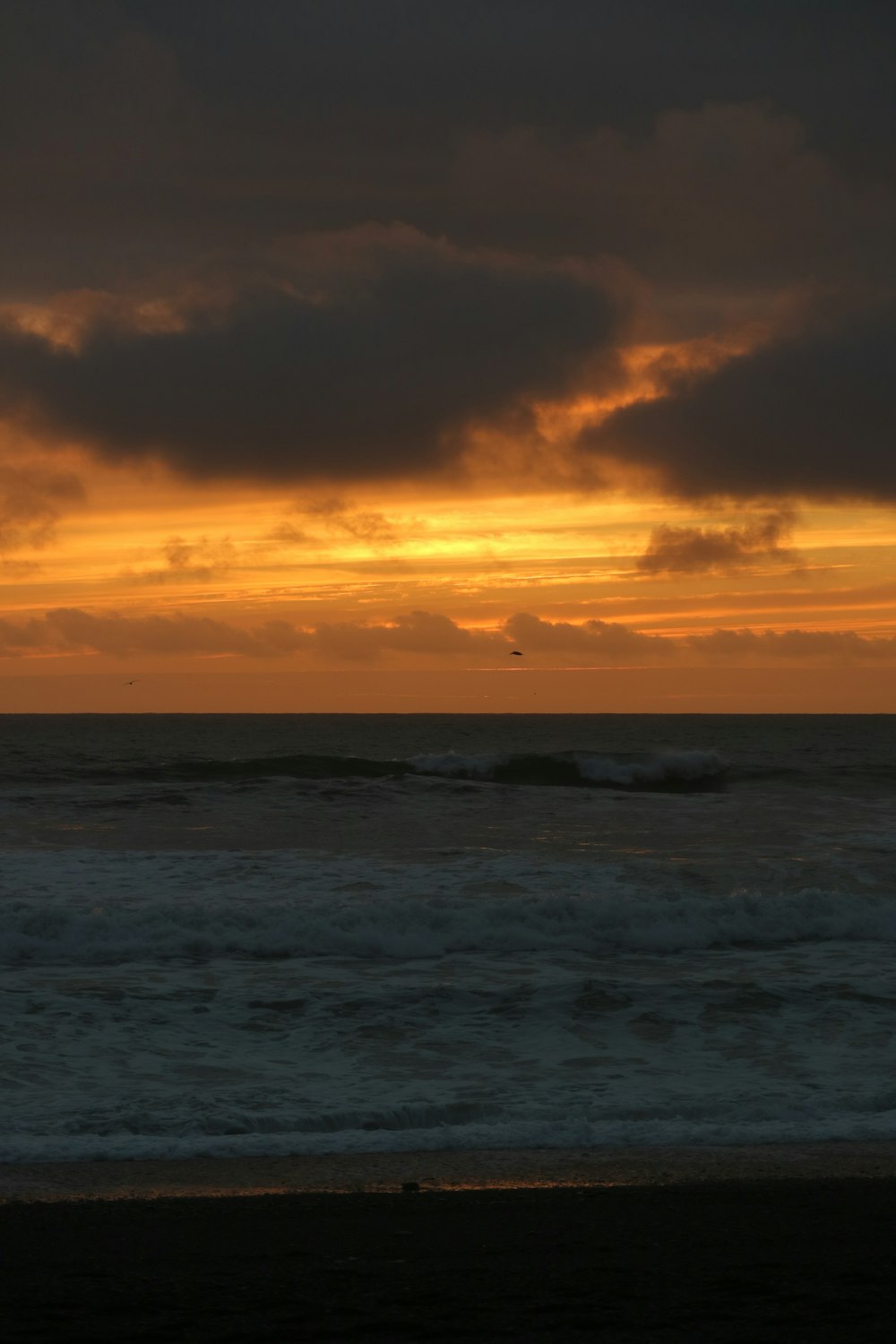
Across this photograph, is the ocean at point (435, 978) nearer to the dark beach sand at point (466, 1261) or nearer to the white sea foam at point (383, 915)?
the white sea foam at point (383, 915)

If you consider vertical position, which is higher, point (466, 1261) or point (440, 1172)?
point (466, 1261)

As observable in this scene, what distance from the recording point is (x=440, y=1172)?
6.24 m

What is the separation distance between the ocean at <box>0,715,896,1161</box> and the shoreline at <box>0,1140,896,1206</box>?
20cm

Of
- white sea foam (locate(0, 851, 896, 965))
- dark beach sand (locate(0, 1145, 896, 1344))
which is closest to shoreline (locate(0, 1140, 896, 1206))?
dark beach sand (locate(0, 1145, 896, 1344))

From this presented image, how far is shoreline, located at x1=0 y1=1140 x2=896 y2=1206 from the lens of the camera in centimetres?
590

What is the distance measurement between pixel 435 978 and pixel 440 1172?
17.2ft

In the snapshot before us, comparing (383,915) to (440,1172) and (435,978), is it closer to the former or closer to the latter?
(435,978)

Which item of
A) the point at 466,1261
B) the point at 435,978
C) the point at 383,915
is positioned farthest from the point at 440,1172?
the point at 383,915

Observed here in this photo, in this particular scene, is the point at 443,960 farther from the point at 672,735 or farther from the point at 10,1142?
the point at 672,735

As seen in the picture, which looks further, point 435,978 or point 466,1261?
point 435,978

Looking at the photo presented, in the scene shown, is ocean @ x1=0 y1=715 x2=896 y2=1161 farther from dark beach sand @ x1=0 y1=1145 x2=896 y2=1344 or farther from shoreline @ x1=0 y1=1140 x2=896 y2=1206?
dark beach sand @ x1=0 y1=1145 x2=896 y2=1344

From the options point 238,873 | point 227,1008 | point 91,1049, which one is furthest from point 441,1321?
point 238,873

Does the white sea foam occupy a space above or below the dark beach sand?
below

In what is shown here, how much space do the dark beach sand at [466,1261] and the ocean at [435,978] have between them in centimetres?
97
